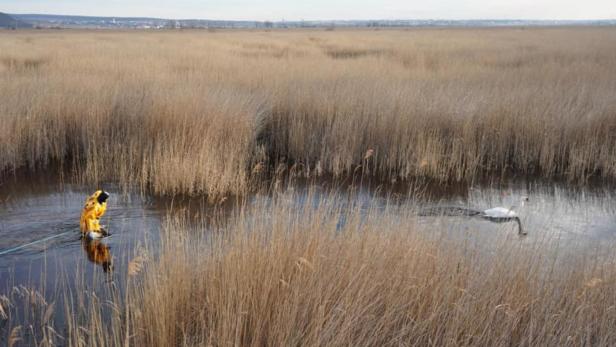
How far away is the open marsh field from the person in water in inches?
4.2

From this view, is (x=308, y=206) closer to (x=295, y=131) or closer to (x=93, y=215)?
(x=93, y=215)

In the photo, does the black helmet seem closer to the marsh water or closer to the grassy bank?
the marsh water

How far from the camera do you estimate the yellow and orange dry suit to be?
451 cm

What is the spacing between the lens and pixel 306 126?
7.74 metres

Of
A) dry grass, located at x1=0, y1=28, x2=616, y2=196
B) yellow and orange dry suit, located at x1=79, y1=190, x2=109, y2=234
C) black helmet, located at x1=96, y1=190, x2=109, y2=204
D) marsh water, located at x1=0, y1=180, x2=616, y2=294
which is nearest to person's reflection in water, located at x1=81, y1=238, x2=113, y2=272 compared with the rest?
marsh water, located at x1=0, y1=180, x2=616, y2=294

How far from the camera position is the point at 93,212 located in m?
4.57

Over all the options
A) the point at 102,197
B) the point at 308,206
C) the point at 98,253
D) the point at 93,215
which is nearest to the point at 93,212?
the point at 93,215

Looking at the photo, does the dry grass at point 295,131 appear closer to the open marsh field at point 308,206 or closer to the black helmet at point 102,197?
the open marsh field at point 308,206

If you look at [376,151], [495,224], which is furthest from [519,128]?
[495,224]

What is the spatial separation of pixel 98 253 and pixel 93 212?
1.21ft

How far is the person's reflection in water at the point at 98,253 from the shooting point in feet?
13.9

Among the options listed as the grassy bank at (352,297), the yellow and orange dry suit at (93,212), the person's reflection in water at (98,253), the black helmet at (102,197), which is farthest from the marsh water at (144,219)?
the grassy bank at (352,297)

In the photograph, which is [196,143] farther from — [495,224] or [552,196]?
[552,196]

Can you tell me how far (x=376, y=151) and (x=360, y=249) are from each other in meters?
4.37
